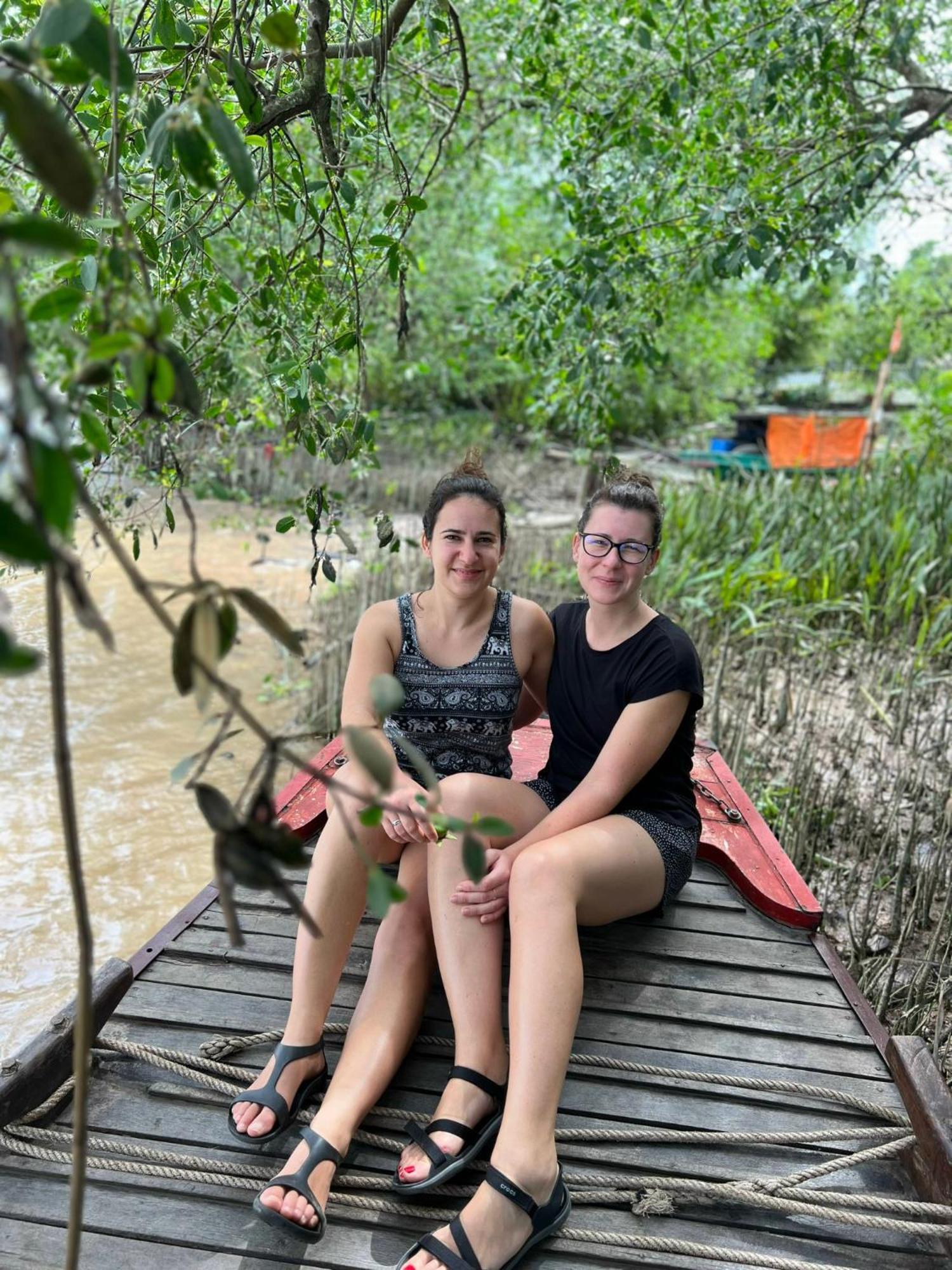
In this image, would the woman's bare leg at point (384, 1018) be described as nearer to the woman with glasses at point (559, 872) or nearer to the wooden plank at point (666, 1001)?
the woman with glasses at point (559, 872)

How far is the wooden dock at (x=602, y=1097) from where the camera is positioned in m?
1.54

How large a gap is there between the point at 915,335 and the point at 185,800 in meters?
10.5

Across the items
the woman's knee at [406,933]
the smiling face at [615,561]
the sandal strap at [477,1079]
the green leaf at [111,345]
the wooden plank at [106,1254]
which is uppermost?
the green leaf at [111,345]

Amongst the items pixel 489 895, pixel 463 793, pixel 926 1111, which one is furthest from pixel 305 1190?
pixel 926 1111

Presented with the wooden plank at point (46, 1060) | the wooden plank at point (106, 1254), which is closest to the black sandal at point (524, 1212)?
the wooden plank at point (106, 1254)

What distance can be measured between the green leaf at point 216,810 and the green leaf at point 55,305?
1.13ft

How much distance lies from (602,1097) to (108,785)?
3578mm

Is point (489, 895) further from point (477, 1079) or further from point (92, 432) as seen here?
point (92, 432)

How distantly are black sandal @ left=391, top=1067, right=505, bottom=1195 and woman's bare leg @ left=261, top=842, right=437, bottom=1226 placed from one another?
0.32 ft

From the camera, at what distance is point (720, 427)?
13359 mm

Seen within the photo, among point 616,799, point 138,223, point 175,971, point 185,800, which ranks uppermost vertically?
point 138,223

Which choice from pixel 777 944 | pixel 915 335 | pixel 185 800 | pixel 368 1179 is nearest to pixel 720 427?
pixel 915 335

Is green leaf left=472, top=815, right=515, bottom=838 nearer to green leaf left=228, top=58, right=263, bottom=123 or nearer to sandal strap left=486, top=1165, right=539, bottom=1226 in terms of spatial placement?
green leaf left=228, top=58, right=263, bottom=123

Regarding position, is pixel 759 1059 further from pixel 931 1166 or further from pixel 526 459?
pixel 526 459
